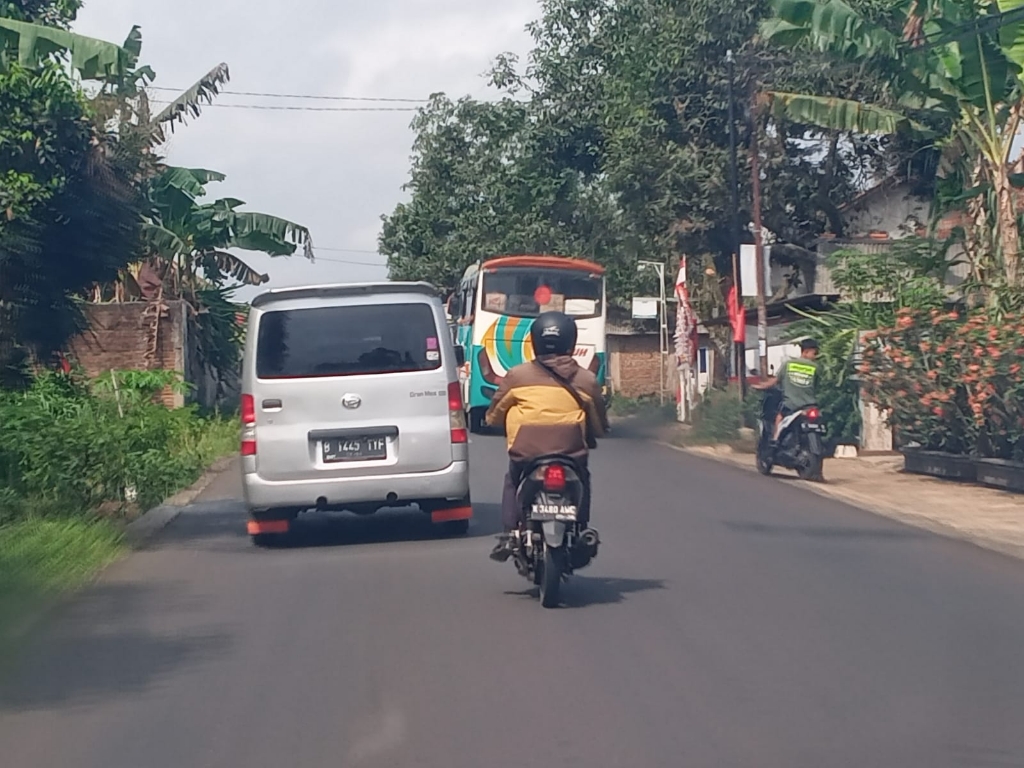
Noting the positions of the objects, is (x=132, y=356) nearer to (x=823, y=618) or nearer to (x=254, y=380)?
(x=254, y=380)

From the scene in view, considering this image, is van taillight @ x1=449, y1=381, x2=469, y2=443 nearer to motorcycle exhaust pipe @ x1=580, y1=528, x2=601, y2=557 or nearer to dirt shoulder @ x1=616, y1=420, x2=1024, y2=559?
motorcycle exhaust pipe @ x1=580, y1=528, x2=601, y2=557

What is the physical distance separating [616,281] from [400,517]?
3094 cm

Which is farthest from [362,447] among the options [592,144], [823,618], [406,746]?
[592,144]

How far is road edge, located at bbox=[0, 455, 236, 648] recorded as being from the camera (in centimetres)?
893

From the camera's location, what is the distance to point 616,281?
44.8 metres

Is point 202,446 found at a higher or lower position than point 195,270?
lower

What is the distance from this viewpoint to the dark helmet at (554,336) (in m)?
9.22

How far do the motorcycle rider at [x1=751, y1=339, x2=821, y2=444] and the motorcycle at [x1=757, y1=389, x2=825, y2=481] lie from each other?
0.41 feet

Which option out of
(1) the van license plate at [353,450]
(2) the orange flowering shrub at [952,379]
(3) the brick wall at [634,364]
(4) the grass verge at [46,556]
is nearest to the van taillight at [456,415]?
(1) the van license plate at [353,450]

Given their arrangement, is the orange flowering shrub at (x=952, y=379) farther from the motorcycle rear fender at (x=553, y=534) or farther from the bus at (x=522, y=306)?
the bus at (x=522, y=306)

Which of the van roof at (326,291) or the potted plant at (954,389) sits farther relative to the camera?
the potted plant at (954,389)

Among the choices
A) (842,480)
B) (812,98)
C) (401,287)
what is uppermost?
(812,98)

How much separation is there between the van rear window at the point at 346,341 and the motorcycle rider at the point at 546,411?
309 centimetres

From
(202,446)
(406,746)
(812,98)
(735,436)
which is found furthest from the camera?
(735,436)
